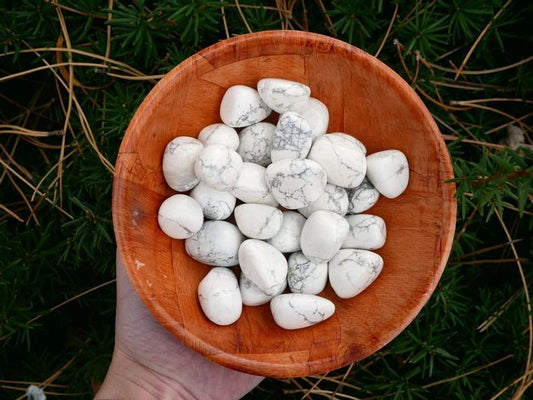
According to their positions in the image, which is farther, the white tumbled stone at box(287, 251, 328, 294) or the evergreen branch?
the evergreen branch

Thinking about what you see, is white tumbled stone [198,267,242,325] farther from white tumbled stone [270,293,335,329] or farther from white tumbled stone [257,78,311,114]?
white tumbled stone [257,78,311,114]

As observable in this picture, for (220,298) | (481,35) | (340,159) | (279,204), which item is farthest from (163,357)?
(481,35)

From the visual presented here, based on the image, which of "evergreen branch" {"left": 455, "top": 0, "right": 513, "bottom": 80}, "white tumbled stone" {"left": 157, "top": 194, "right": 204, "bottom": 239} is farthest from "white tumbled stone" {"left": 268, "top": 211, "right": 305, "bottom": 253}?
"evergreen branch" {"left": 455, "top": 0, "right": 513, "bottom": 80}

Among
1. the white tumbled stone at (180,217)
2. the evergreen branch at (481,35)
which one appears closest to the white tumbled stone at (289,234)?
the white tumbled stone at (180,217)

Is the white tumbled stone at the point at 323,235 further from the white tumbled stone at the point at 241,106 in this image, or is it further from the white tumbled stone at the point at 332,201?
the white tumbled stone at the point at 241,106

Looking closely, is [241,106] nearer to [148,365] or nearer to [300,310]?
[300,310]

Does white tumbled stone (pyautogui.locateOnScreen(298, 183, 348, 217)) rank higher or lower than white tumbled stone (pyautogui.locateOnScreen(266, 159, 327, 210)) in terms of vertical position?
lower

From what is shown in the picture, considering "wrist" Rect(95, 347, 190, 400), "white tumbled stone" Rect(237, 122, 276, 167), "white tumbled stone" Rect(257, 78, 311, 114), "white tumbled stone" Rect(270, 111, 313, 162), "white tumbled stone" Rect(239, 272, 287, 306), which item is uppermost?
"white tumbled stone" Rect(257, 78, 311, 114)
